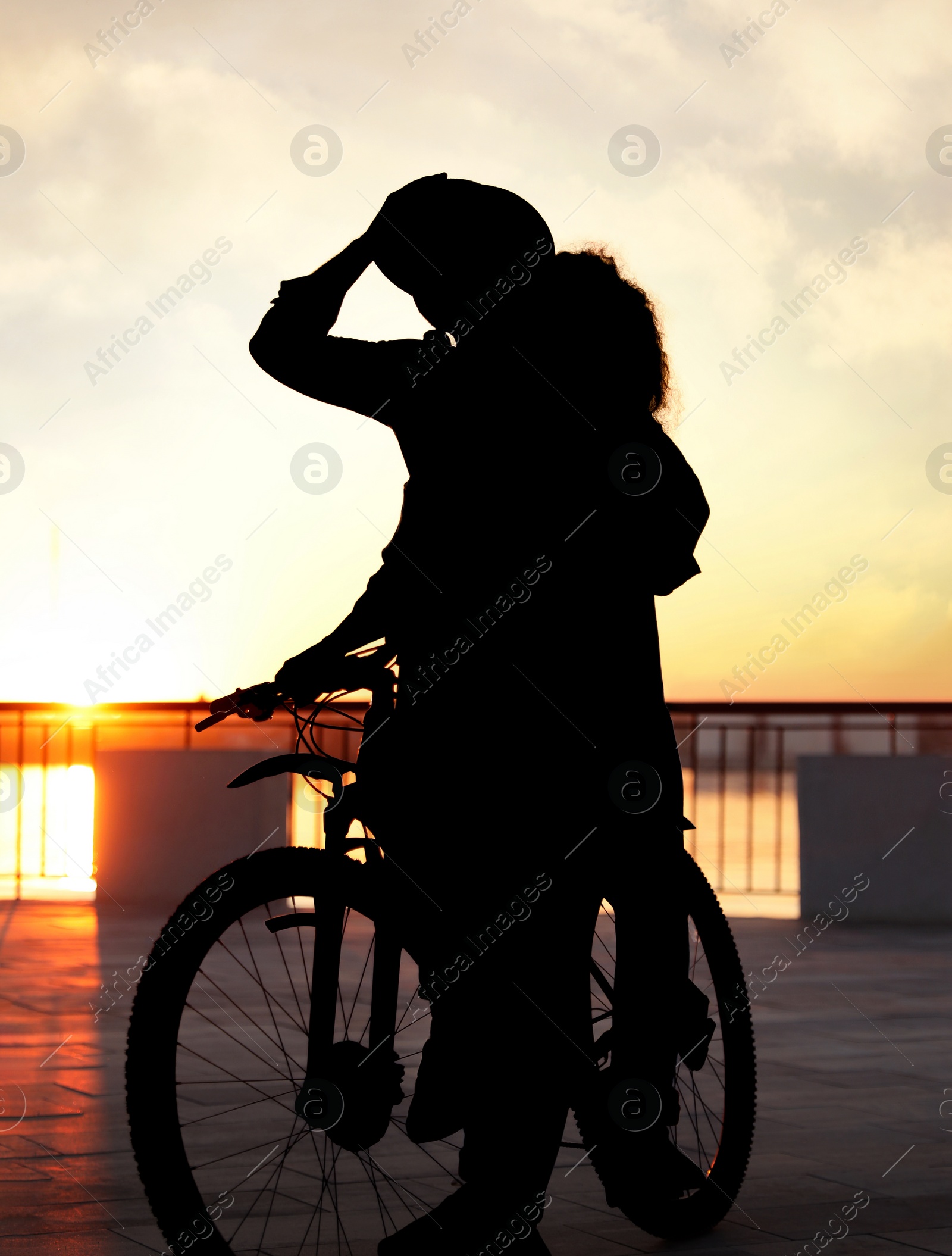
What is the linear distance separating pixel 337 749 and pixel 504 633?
9.88m

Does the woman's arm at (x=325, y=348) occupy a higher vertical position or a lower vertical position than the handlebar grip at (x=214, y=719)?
higher

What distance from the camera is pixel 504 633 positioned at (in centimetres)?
245

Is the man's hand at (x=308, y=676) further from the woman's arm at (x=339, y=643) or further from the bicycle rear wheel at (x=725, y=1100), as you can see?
the bicycle rear wheel at (x=725, y=1100)

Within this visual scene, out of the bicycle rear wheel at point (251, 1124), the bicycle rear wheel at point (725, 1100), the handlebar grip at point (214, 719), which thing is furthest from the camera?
the bicycle rear wheel at point (725, 1100)

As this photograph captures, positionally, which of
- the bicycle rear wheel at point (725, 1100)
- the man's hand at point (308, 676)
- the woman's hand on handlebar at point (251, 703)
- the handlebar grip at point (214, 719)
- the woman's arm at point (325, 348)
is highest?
the woman's arm at point (325, 348)

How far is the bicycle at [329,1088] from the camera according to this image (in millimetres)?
2309

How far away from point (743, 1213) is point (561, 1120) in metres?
0.93

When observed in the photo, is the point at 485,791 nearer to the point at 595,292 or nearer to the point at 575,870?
the point at 575,870

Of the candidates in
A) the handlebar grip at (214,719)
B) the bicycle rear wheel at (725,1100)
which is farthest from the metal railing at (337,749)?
the handlebar grip at (214,719)

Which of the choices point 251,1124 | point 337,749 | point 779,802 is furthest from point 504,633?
point 337,749

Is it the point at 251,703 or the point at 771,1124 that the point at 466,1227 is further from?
the point at 771,1124

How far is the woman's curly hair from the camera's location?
2521 mm

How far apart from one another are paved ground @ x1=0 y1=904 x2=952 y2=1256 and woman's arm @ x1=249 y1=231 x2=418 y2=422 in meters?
1.72

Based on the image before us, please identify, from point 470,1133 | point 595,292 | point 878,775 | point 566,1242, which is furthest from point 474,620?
point 878,775
